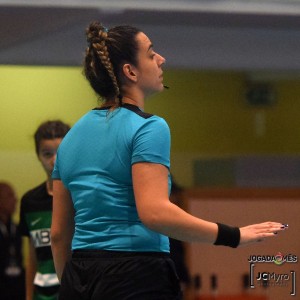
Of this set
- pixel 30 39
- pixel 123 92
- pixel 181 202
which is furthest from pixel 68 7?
pixel 123 92

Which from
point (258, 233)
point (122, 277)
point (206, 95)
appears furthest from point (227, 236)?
point (206, 95)

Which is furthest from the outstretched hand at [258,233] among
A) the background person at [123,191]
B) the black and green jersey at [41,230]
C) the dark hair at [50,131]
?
the dark hair at [50,131]

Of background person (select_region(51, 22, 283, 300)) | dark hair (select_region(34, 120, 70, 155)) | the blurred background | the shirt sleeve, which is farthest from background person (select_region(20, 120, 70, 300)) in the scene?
the shirt sleeve

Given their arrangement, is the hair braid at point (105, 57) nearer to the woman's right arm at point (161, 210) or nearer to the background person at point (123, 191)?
the background person at point (123, 191)

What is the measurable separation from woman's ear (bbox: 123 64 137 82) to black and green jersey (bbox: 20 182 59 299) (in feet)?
5.73

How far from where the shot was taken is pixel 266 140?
215 inches

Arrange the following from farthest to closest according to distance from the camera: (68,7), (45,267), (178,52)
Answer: (178,52), (68,7), (45,267)

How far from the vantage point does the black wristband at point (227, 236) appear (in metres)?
1.94

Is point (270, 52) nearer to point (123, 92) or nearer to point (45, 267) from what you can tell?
point (45, 267)

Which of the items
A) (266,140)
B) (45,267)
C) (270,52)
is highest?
(270,52)

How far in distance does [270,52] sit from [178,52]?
56 centimetres

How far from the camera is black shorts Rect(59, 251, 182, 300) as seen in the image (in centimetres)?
195

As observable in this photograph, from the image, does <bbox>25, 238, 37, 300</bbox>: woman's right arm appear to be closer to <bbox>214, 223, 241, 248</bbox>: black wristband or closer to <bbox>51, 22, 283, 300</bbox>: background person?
<bbox>51, 22, 283, 300</bbox>: background person

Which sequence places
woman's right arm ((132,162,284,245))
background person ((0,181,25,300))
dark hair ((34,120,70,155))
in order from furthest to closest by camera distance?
background person ((0,181,25,300)), dark hair ((34,120,70,155)), woman's right arm ((132,162,284,245))
